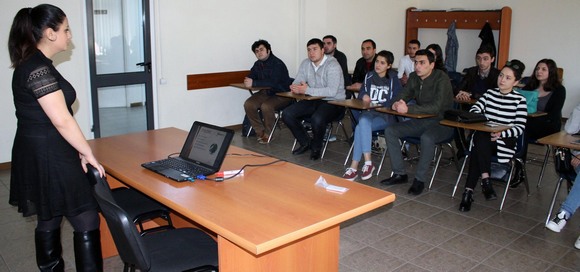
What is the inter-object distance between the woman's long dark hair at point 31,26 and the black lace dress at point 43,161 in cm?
6

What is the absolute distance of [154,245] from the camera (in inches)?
96.2

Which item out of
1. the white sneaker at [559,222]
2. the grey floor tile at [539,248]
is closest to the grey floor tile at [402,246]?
the grey floor tile at [539,248]

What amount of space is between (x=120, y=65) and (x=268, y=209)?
465cm

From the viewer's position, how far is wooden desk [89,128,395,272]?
196 centimetres

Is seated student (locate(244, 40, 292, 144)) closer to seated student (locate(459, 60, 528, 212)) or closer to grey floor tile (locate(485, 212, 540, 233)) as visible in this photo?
seated student (locate(459, 60, 528, 212))

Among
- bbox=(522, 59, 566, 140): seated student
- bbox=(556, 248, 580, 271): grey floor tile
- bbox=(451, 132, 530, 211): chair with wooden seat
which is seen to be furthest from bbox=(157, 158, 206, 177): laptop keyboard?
bbox=(522, 59, 566, 140): seated student

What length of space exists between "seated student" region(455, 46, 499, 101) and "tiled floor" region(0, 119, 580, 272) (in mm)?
1249

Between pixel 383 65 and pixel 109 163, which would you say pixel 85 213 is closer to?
pixel 109 163

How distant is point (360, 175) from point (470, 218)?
135 centimetres

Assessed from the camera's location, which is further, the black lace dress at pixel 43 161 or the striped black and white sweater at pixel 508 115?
the striped black and white sweater at pixel 508 115

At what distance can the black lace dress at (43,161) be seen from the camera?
2.33 metres

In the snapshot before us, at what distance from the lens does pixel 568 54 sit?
786 centimetres

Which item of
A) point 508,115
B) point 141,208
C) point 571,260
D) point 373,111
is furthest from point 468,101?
point 141,208

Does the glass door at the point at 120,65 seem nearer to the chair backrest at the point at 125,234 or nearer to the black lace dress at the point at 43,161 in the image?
the black lace dress at the point at 43,161
